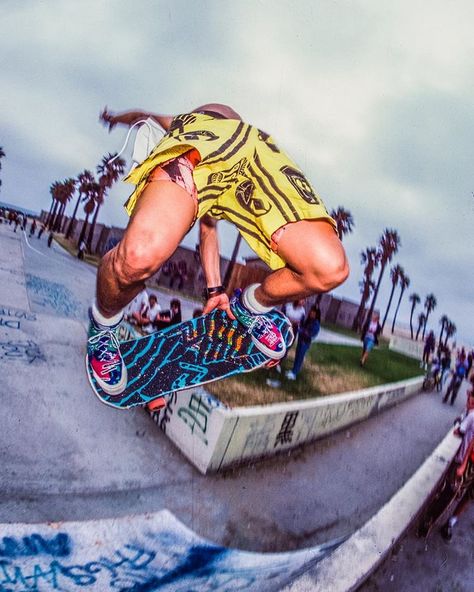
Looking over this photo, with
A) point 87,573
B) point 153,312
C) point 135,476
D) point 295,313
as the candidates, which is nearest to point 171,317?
point 153,312

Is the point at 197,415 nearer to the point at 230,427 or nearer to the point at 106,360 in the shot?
the point at 230,427

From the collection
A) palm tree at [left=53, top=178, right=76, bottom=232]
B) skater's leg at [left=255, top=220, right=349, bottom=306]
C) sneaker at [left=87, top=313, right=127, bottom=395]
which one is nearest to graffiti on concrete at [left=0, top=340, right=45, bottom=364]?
sneaker at [left=87, top=313, right=127, bottom=395]

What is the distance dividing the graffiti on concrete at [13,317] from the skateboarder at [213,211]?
541cm

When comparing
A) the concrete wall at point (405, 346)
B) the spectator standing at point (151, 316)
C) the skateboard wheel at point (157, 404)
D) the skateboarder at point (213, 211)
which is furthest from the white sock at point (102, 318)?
the concrete wall at point (405, 346)

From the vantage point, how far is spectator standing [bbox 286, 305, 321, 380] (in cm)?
851

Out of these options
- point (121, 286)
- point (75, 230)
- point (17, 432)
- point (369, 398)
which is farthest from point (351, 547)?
point (75, 230)

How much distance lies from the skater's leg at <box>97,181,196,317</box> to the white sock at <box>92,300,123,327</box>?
17.1 inches

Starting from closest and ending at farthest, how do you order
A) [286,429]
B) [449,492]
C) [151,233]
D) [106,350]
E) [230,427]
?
[151,233], [106,350], [449,492], [230,427], [286,429]

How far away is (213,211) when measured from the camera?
7.59 ft

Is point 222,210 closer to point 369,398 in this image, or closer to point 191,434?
point 191,434

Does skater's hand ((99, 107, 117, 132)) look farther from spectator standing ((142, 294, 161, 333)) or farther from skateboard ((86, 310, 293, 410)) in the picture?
spectator standing ((142, 294, 161, 333))

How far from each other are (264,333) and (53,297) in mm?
9403

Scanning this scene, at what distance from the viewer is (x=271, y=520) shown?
477 centimetres

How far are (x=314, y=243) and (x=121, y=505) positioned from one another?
3607 millimetres
